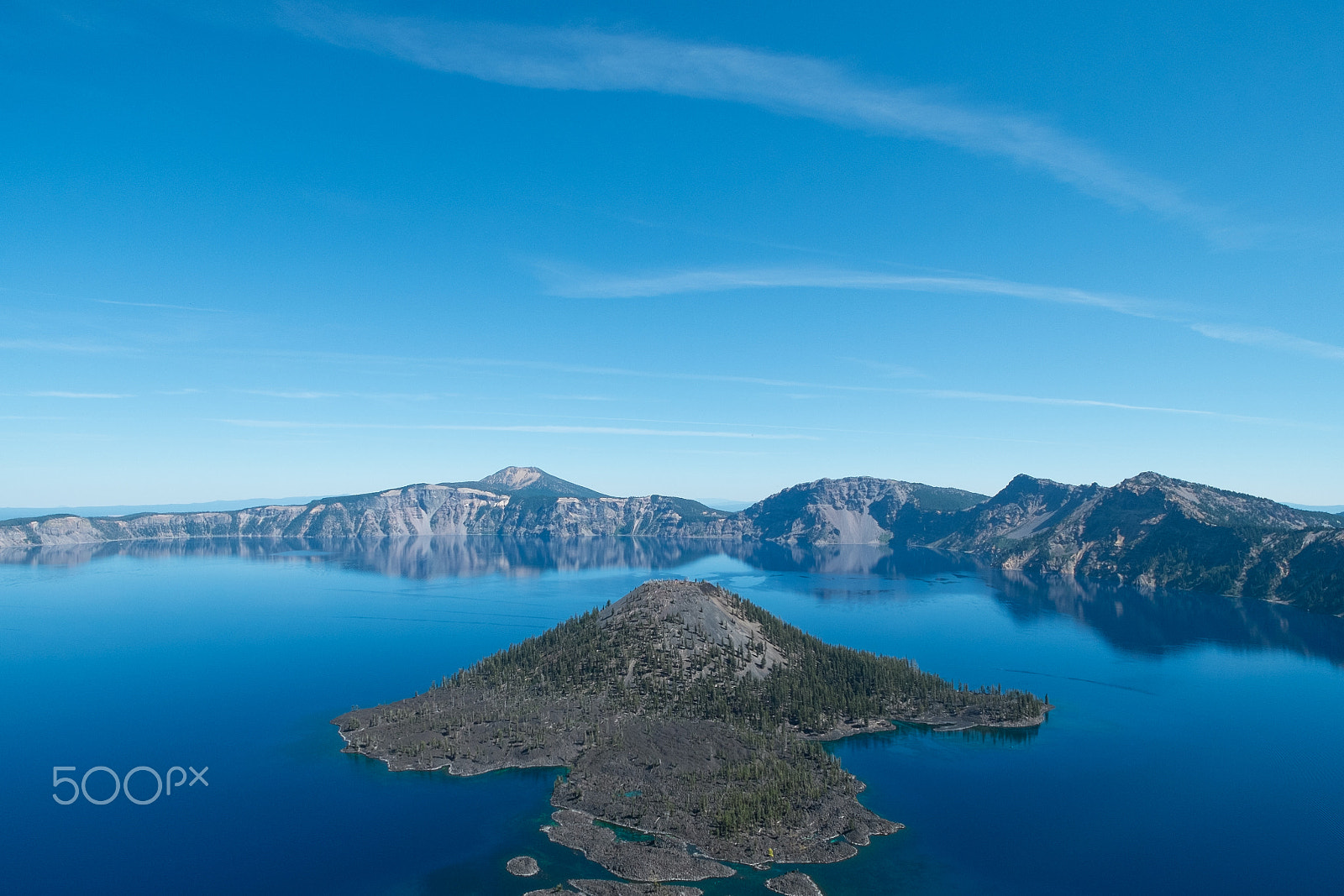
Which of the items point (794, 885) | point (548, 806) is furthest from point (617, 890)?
point (548, 806)

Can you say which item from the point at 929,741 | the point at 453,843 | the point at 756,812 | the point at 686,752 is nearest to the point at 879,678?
the point at 929,741

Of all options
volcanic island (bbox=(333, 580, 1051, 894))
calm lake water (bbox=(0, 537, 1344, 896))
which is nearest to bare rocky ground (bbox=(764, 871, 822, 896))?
volcanic island (bbox=(333, 580, 1051, 894))

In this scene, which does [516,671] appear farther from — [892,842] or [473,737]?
[892,842]

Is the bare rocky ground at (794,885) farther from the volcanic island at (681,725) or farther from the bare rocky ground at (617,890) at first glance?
the bare rocky ground at (617,890)

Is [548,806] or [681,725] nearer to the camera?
[548,806]

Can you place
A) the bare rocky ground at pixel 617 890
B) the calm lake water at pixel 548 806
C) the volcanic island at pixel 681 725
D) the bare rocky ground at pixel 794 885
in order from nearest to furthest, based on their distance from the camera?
the bare rocky ground at pixel 617 890
the bare rocky ground at pixel 794 885
the calm lake water at pixel 548 806
the volcanic island at pixel 681 725

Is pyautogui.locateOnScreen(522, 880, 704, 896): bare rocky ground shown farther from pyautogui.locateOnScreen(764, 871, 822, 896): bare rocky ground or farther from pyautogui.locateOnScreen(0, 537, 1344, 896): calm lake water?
pyautogui.locateOnScreen(764, 871, 822, 896): bare rocky ground

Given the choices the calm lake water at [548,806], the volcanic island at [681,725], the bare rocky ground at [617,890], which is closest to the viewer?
the bare rocky ground at [617,890]

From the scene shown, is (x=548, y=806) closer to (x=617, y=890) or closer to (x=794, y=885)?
(x=617, y=890)

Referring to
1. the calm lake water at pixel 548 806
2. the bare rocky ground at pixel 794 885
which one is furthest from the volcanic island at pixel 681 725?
the calm lake water at pixel 548 806
